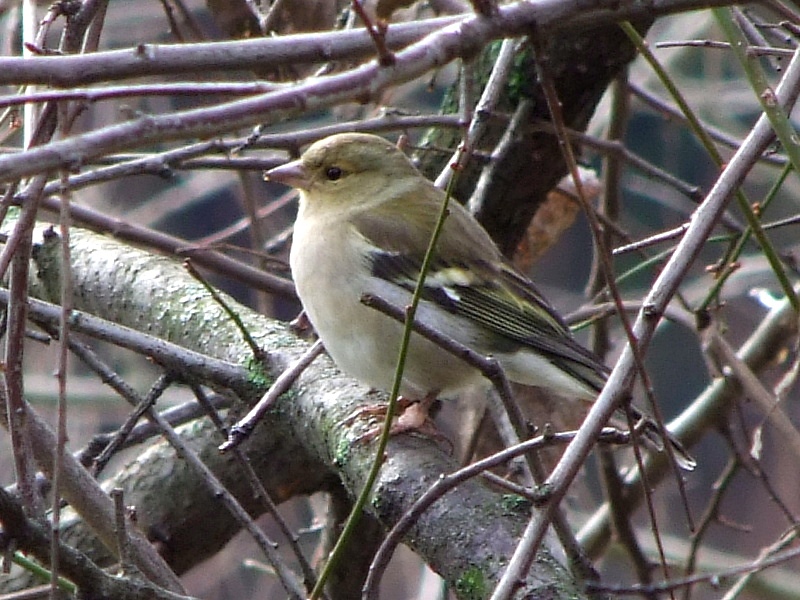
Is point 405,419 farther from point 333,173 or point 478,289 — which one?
point 333,173

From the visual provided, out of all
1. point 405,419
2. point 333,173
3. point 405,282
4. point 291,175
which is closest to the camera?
point 405,419

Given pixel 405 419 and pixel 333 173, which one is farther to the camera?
pixel 333 173

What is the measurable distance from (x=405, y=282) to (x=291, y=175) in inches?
23.0

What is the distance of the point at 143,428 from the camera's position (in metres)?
3.51

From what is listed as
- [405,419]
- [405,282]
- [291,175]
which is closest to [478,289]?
[405,282]

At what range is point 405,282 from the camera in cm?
397

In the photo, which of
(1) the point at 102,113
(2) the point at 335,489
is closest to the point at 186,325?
(2) the point at 335,489

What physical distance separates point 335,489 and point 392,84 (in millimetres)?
2652

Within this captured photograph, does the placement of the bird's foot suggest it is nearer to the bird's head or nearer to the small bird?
the small bird

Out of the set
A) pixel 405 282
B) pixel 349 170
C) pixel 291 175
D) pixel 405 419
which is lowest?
pixel 405 419

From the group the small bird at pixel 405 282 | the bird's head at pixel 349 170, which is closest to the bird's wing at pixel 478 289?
the small bird at pixel 405 282

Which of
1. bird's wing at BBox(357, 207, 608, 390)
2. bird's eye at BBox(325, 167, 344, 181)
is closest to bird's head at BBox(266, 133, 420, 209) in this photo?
bird's eye at BBox(325, 167, 344, 181)

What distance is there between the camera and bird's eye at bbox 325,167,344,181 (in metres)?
4.27

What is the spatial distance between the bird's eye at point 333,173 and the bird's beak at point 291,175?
0.08 meters
